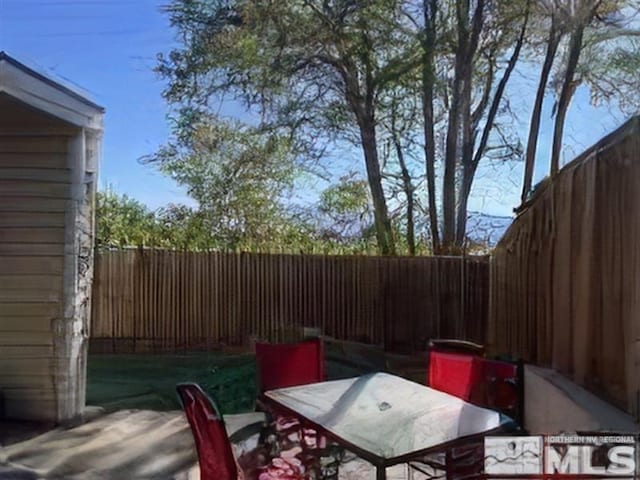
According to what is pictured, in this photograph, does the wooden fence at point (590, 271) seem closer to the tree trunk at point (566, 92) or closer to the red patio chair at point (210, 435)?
the tree trunk at point (566, 92)

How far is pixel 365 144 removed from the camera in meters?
7.08

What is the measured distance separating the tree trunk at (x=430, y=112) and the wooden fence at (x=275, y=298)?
26.9 inches

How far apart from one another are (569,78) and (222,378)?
3746 millimetres

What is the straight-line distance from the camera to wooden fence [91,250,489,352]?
614cm

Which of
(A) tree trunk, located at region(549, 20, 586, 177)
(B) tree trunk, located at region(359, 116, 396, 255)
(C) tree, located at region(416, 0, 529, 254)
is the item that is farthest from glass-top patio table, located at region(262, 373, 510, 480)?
(B) tree trunk, located at region(359, 116, 396, 255)

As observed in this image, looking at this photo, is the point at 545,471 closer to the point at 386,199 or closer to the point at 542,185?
the point at 542,185

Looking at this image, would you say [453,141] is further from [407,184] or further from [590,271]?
[590,271]

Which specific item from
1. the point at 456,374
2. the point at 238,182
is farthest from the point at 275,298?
the point at 456,374

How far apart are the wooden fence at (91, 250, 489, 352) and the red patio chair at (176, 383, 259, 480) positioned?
4.19m

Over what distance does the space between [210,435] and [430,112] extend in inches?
219

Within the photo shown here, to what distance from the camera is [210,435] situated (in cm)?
197

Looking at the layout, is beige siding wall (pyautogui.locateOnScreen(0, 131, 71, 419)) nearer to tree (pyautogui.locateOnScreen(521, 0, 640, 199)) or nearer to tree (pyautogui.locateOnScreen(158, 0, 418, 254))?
tree (pyautogui.locateOnScreen(158, 0, 418, 254))

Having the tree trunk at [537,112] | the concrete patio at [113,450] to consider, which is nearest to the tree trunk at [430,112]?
the tree trunk at [537,112]

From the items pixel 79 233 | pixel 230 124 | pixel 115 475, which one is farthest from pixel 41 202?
pixel 230 124
